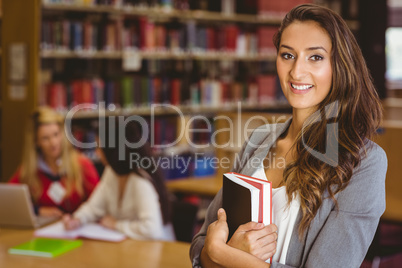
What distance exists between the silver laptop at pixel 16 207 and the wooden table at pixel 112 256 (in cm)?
17

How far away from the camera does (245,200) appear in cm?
141

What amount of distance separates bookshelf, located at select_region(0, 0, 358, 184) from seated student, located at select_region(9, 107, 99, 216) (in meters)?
0.93

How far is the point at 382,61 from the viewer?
25.3 feet

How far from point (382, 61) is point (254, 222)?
6866 millimetres

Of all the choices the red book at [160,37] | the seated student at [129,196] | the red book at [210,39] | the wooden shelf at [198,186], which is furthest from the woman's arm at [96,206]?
the red book at [210,39]

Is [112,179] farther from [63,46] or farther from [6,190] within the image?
[63,46]

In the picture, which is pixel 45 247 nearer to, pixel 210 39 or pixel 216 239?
pixel 216 239

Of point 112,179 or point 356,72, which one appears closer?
point 356,72

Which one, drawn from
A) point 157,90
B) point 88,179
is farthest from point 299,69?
→ point 157,90

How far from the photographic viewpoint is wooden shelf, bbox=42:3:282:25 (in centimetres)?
474

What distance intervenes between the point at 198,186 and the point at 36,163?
1.09m

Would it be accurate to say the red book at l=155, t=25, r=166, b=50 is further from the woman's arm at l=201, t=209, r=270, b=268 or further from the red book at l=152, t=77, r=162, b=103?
the woman's arm at l=201, t=209, r=270, b=268

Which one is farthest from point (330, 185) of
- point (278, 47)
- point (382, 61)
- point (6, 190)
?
point (382, 61)

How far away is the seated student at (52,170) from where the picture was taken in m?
3.48
